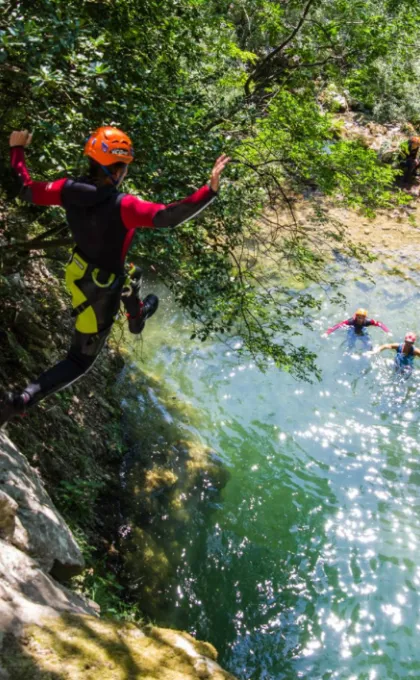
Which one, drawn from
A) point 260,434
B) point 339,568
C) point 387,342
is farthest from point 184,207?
point 387,342

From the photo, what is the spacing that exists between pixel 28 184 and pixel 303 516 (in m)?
6.61

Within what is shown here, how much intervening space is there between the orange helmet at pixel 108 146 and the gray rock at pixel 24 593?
249 centimetres

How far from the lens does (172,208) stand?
11.0 feet

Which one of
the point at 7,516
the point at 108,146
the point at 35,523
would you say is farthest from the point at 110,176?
the point at 35,523

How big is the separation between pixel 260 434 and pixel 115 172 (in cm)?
735

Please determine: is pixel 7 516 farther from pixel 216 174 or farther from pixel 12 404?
pixel 216 174

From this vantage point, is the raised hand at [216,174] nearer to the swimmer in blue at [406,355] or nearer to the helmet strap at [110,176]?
the helmet strap at [110,176]

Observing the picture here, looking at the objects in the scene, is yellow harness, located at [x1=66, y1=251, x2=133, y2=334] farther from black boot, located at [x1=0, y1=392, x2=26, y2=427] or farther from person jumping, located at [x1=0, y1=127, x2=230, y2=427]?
black boot, located at [x1=0, y1=392, x2=26, y2=427]

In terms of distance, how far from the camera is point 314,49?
306 inches

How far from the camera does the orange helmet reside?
3467 millimetres

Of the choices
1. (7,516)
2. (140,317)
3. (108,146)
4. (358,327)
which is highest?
(358,327)

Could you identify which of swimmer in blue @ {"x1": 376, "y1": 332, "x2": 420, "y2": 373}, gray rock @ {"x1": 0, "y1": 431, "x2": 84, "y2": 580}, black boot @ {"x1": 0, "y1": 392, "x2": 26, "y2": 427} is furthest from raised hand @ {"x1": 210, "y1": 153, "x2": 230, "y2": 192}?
swimmer in blue @ {"x1": 376, "y1": 332, "x2": 420, "y2": 373}

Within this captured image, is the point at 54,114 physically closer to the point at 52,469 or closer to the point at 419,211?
the point at 52,469

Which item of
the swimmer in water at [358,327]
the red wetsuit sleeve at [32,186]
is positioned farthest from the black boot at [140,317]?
the swimmer in water at [358,327]
